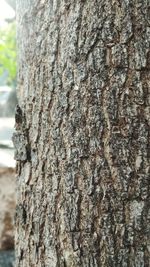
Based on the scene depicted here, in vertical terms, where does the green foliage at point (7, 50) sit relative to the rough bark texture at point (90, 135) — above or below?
above

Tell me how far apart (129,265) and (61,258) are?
193 millimetres

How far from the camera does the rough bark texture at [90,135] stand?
107 centimetres

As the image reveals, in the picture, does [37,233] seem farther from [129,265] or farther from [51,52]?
[51,52]

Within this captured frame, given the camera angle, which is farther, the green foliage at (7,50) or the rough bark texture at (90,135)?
the green foliage at (7,50)

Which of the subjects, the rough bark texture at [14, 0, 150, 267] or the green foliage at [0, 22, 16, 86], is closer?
the rough bark texture at [14, 0, 150, 267]

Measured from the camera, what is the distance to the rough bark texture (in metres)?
1.07

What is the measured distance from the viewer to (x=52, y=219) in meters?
Answer: 1.16

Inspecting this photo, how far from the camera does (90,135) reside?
1105mm

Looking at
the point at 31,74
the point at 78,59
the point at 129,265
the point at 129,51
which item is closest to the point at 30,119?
the point at 31,74

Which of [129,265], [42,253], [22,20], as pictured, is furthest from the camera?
[22,20]

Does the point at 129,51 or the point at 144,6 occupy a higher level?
the point at 144,6

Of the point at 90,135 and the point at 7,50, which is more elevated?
the point at 7,50

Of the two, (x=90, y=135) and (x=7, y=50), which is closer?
(x=90, y=135)

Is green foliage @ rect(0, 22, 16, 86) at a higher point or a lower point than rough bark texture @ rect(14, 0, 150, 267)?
higher
